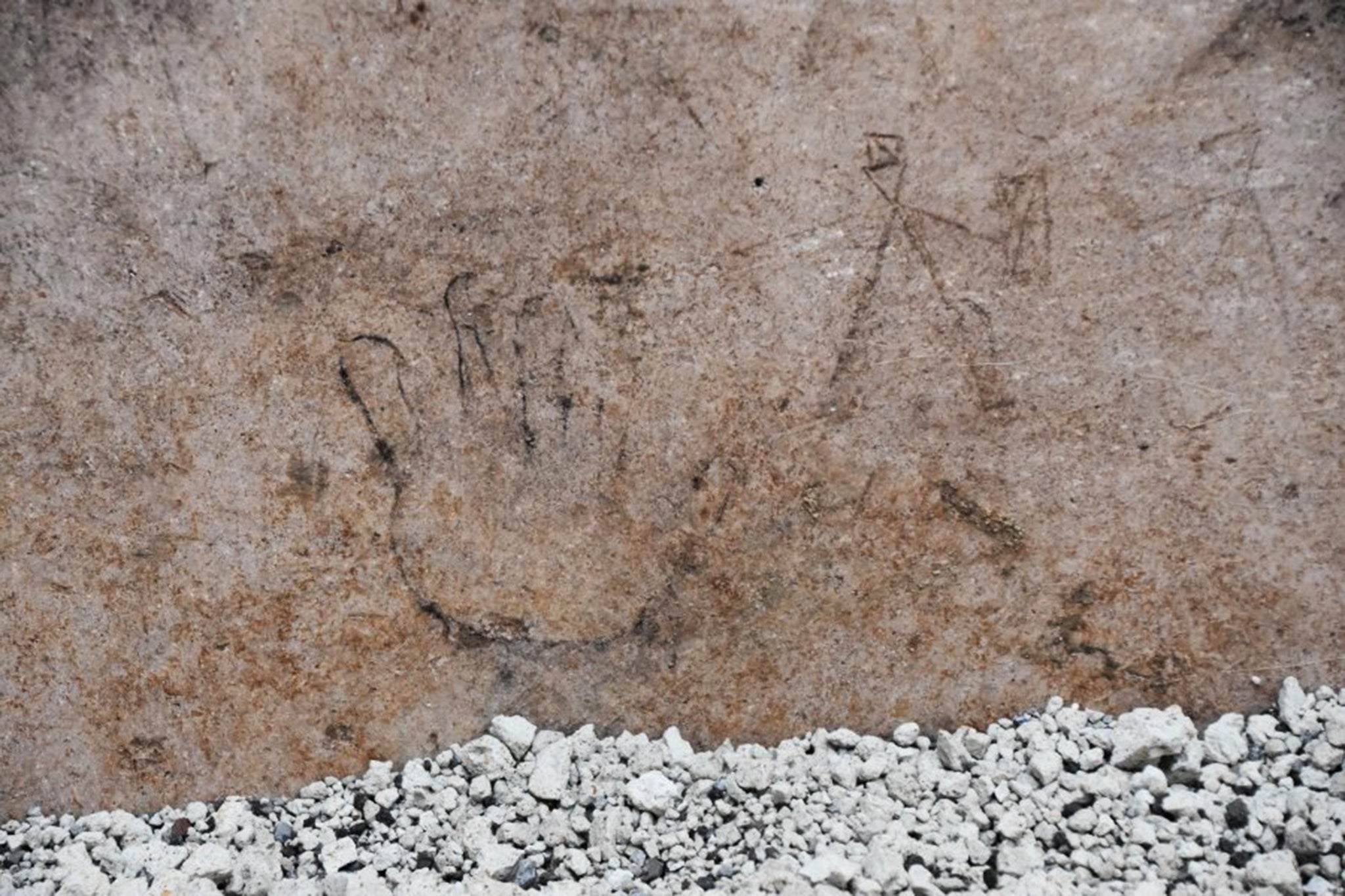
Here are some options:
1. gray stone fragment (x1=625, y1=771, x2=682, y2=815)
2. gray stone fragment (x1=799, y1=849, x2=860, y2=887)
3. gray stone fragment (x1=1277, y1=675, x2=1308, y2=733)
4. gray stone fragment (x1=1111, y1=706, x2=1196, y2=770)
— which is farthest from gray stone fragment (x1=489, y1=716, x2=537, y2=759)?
gray stone fragment (x1=1277, y1=675, x2=1308, y2=733)

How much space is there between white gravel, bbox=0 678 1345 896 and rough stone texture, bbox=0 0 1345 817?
0.08m

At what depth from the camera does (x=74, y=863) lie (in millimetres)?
2316

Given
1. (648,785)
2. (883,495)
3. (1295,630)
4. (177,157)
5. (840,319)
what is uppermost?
(177,157)

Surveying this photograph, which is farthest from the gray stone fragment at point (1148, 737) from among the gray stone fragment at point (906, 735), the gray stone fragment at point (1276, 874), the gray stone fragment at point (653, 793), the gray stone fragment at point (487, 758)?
the gray stone fragment at point (487, 758)

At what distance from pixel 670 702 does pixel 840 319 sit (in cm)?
89

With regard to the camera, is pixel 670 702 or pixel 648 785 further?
pixel 670 702

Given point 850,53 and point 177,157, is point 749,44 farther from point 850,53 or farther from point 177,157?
point 177,157

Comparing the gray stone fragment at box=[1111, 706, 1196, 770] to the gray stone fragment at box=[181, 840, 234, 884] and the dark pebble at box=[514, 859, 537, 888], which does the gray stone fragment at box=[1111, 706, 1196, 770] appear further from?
the gray stone fragment at box=[181, 840, 234, 884]

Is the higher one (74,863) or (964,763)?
(964,763)

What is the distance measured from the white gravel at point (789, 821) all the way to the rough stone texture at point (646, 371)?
0.27 feet

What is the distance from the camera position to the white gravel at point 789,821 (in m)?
2.06

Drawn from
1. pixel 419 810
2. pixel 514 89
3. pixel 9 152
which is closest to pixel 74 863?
pixel 419 810

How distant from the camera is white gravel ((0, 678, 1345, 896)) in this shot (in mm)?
2057

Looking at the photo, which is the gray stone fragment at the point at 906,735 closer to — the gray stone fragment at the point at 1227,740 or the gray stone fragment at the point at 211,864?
the gray stone fragment at the point at 1227,740
